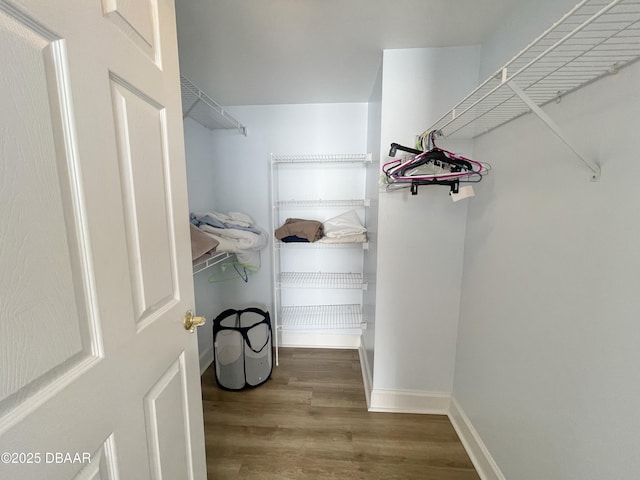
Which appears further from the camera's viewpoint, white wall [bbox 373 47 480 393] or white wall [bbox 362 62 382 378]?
white wall [bbox 362 62 382 378]

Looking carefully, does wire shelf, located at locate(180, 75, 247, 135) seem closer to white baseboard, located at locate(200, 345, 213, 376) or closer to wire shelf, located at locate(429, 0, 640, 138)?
wire shelf, located at locate(429, 0, 640, 138)

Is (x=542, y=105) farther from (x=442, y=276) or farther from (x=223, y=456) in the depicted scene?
(x=223, y=456)

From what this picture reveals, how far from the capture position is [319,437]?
1.47 metres

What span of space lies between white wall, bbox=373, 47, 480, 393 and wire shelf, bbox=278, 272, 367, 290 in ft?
2.23

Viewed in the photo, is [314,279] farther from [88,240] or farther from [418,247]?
[88,240]

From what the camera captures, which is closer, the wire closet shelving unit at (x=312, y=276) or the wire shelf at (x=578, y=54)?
the wire shelf at (x=578, y=54)

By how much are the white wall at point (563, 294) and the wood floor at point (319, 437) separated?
1.14 feet

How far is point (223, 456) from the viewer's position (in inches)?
53.9

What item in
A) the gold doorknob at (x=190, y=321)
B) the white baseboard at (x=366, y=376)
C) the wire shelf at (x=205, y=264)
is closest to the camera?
the gold doorknob at (x=190, y=321)

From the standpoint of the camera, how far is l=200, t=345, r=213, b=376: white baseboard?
6.75 ft

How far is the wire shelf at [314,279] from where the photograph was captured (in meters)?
2.26

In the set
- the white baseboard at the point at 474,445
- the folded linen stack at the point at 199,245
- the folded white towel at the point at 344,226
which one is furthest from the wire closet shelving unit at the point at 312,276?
the white baseboard at the point at 474,445

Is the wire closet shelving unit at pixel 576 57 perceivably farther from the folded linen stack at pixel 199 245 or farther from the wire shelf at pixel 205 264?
the wire shelf at pixel 205 264

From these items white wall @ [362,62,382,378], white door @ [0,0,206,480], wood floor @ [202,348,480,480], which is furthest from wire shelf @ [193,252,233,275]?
white wall @ [362,62,382,378]
